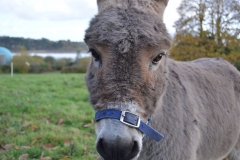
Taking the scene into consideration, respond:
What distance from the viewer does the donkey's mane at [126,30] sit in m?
2.47

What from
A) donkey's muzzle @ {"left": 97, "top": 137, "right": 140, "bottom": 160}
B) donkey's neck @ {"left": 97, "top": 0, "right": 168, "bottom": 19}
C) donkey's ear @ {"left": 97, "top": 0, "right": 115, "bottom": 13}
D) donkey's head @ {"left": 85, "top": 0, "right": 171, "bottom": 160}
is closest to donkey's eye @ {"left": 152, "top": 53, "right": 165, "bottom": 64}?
donkey's head @ {"left": 85, "top": 0, "right": 171, "bottom": 160}

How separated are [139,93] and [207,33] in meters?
17.8

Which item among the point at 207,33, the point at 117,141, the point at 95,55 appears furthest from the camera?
the point at 207,33

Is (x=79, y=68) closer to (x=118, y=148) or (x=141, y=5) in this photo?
(x=141, y=5)

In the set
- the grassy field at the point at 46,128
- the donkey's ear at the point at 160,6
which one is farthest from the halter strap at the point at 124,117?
→ the grassy field at the point at 46,128

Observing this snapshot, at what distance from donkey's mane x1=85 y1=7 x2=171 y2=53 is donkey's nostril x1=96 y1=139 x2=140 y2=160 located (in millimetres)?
827

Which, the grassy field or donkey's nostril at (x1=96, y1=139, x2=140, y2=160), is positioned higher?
donkey's nostril at (x1=96, y1=139, x2=140, y2=160)

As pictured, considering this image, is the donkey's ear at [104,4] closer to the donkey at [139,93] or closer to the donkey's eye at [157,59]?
the donkey at [139,93]

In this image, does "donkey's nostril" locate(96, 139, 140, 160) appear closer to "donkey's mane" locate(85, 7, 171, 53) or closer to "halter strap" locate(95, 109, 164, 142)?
"halter strap" locate(95, 109, 164, 142)

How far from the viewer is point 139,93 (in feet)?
8.13

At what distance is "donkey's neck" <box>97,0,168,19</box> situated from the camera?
278 cm

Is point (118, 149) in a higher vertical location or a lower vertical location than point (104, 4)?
lower

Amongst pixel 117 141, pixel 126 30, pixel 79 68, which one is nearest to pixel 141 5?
pixel 126 30

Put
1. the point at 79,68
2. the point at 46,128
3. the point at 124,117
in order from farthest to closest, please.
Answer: the point at 79,68 < the point at 46,128 < the point at 124,117
